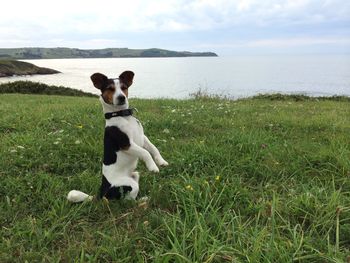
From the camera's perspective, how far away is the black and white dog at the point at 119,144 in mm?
4195

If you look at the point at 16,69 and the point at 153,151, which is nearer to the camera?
the point at 153,151

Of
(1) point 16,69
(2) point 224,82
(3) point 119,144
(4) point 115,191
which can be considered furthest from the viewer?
(1) point 16,69

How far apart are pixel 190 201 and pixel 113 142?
1.15m

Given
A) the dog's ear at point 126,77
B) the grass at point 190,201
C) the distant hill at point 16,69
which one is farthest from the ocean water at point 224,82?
the dog's ear at point 126,77

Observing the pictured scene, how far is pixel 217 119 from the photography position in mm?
8734

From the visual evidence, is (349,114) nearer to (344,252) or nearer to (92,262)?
(344,252)

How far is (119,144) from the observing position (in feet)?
13.8

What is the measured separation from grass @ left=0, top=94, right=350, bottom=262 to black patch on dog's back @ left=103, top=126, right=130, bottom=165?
0.57 metres

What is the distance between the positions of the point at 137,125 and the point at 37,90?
2734cm

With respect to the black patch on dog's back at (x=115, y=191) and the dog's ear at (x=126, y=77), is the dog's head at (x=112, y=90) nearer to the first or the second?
the dog's ear at (x=126, y=77)

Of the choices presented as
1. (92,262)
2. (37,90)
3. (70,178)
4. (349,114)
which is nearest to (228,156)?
(70,178)

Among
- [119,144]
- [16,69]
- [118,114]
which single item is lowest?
[16,69]

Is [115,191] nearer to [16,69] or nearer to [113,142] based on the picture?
[113,142]

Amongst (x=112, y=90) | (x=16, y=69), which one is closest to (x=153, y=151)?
(x=112, y=90)
